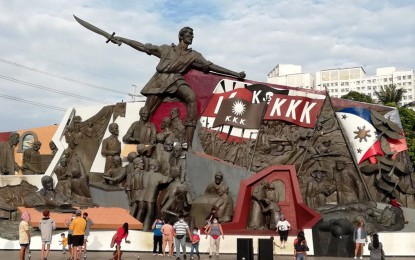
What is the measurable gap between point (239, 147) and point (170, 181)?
11.3 feet

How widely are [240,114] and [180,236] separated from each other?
743 cm

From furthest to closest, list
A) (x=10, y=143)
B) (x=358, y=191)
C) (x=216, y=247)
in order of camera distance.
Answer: (x=10, y=143) < (x=358, y=191) < (x=216, y=247)

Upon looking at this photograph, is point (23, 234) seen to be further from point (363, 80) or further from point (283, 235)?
point (363, 80)

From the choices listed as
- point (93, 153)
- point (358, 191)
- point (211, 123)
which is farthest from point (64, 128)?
point (358, 191)

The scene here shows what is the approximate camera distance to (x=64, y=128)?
21.3 metres

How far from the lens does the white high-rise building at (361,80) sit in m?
102

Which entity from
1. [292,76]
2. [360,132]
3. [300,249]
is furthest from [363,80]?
[300,249]

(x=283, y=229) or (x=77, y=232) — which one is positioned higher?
(x=283, y=229)

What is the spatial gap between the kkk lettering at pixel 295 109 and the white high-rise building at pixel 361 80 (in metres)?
84.5

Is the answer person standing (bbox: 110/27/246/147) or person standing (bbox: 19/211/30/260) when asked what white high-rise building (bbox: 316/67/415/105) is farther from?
person standing (bbox: 19/211/30/260)

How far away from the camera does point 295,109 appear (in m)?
→ 19.0

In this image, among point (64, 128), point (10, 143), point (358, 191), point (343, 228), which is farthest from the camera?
point (10, 143)

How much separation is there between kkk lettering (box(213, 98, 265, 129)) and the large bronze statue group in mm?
426

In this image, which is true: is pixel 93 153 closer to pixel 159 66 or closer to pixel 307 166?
pixel 159 66
